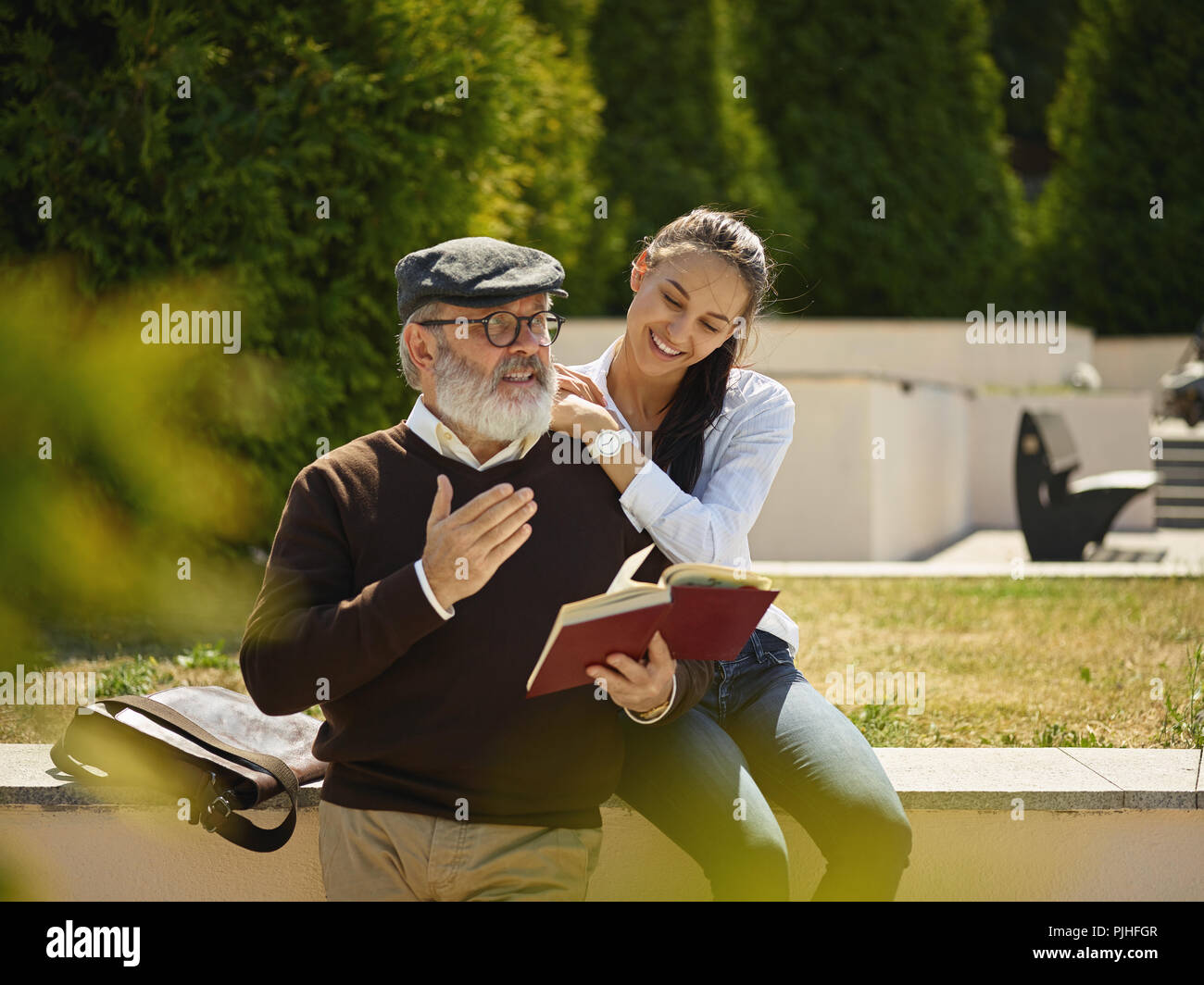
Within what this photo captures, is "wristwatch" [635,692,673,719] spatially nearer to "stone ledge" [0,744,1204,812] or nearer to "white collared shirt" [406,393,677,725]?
"white collared shirt" [406,393,677,725]

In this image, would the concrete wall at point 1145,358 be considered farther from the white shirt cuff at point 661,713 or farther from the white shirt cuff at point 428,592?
the white shirt cuff at point 428,592

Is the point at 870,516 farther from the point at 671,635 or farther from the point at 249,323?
the point at 671,635

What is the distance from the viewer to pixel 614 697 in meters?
2.55

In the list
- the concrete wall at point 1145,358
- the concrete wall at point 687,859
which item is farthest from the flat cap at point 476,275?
the concrete wall at point 1145,358

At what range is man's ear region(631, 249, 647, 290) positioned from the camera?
3.44 m

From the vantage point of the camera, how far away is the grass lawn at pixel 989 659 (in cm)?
451

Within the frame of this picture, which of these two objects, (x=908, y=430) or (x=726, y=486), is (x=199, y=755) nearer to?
(x=726, y=486)

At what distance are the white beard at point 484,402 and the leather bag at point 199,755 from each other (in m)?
1.03

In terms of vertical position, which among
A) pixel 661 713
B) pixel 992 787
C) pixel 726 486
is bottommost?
pixel 992 787

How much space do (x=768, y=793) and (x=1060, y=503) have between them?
829cm

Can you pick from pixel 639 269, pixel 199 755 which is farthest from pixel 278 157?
pixel 199 755

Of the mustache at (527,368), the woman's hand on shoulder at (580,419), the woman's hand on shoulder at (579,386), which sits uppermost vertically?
the mustache at (527,368)

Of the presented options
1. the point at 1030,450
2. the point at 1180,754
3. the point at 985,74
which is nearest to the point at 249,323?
the point at 1180,754

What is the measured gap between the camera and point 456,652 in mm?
2520
